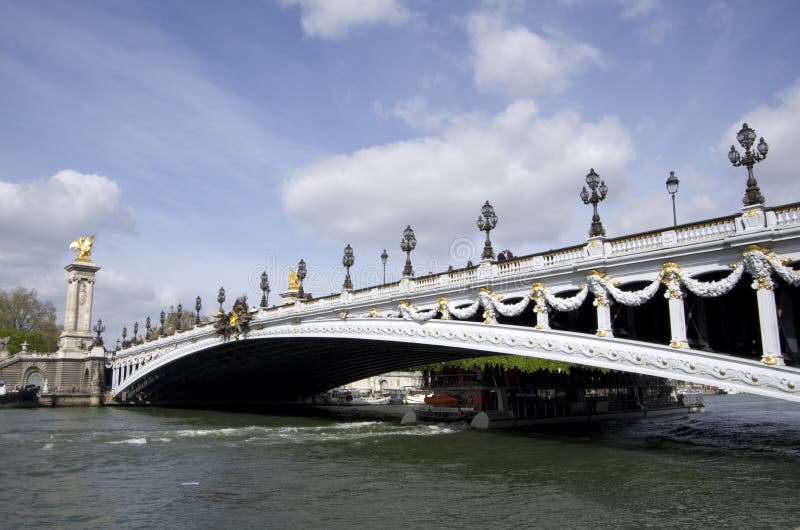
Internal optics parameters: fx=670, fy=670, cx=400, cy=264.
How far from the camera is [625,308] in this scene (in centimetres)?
2659

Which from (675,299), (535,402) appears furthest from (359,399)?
(675,299)

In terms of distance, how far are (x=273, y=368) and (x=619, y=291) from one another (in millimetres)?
39375

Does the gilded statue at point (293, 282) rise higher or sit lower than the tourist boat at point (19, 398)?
higher

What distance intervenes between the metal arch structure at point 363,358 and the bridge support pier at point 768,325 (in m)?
0.52

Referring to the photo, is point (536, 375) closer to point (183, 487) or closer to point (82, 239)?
point (183, 487)

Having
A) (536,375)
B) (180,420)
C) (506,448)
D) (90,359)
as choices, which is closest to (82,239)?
(90,359)

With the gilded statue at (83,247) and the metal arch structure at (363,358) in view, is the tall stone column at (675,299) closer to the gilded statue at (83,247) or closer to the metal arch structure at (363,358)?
the metal arch structure at (363,358)

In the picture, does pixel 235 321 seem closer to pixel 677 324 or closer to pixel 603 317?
pixel 603 317

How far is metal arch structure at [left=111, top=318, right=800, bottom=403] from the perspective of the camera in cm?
1997

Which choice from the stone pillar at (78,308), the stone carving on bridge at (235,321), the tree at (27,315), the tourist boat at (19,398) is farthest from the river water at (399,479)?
the tree at (27,315)

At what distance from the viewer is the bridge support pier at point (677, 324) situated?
20.9 meters

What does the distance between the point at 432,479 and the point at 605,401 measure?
111ft

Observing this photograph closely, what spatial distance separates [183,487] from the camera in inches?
775

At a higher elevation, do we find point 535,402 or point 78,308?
point 78,308
